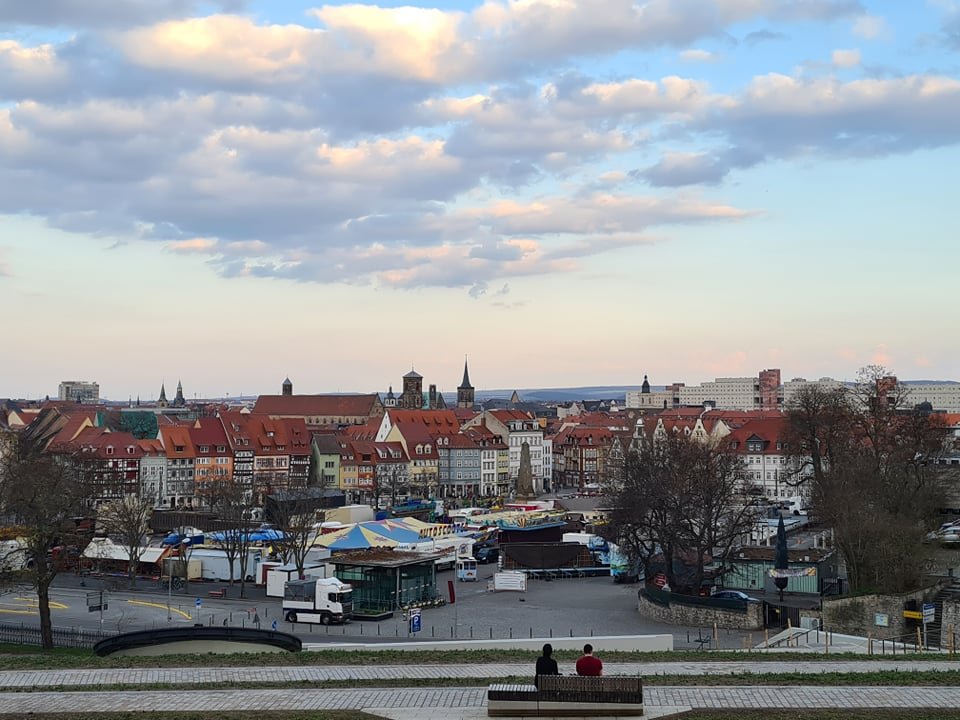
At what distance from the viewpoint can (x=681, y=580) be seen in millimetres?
50312

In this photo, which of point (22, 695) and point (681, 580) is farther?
point (681, 580)

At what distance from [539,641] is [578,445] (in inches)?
4909

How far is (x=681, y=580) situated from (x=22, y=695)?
115 feet

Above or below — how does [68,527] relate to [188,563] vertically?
above

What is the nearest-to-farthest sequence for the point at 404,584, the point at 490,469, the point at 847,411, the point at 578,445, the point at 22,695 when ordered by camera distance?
the point at 22,695
the point at 404,584
the point at 847,411
the point at 490,469
the point at 578,445

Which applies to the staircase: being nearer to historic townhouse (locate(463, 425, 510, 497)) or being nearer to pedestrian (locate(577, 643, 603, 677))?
pedestrian (locate(577, 643, 603, 677))

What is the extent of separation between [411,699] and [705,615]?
84.0ft

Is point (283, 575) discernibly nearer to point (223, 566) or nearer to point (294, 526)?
point (294, 526)

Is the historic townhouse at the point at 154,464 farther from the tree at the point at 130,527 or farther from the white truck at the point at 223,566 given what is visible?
the white truck at the point at 223,566

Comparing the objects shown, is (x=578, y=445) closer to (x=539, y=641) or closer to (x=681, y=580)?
(x=681, y=580)

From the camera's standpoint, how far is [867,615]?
38094 millimetres

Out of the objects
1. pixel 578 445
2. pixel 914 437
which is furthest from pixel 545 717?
pixel 578 445

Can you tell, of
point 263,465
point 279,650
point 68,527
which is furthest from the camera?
point 263,465

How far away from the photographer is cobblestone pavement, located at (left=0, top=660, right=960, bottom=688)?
71.5 ft
